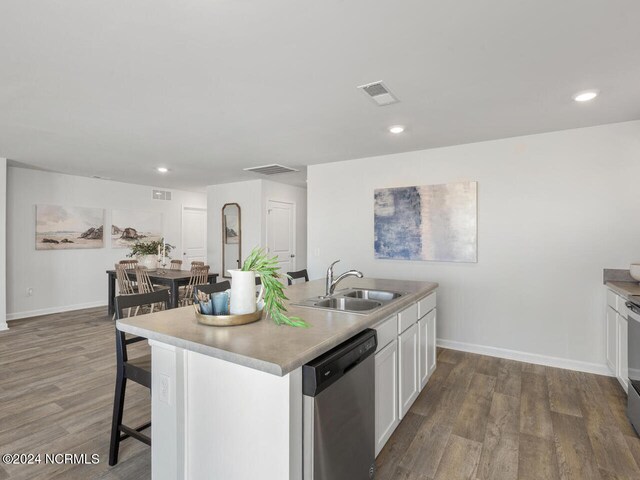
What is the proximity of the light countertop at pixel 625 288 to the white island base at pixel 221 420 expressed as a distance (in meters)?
2.70

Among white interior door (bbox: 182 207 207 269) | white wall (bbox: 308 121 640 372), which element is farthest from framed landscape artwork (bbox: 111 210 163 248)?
white wall (bbox: 308 121 640 372)

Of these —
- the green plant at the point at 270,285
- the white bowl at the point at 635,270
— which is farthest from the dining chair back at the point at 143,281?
the white bowl at the point at 635,270

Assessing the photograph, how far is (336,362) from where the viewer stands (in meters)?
1.46

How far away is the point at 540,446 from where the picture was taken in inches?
85.8

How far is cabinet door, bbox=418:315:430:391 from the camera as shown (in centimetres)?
271

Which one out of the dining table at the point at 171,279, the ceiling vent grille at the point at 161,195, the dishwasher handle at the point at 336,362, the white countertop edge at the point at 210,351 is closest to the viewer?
the white countertop edge at the point at 210,351

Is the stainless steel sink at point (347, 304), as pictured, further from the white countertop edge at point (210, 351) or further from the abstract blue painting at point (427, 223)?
the abstract blue painting at point (427, 223)

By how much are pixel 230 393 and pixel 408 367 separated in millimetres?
1452

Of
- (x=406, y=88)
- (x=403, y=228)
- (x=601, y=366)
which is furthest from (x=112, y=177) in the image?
(x=601, y=366)

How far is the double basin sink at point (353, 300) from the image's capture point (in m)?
2.33

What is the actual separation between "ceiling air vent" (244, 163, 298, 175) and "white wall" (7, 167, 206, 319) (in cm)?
310

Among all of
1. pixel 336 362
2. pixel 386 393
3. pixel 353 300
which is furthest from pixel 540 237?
pixel 336 362

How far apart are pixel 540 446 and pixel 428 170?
2975 millimetres

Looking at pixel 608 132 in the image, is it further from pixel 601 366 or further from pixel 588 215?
pixel 601 366
